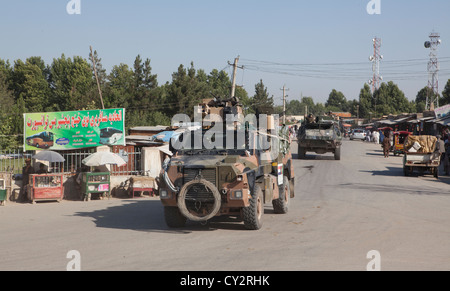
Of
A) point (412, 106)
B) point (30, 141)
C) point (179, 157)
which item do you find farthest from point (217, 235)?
point (412, 106)

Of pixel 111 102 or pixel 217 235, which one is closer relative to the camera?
pixel 217 235

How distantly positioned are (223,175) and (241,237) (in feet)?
4.12

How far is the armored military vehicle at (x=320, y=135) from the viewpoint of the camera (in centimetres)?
2895

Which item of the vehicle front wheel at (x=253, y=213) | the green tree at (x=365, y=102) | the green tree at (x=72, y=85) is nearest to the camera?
the vehicle front wheel at (x=253, y=213)

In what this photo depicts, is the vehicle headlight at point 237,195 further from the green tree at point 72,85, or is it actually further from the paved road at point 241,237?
the green tree at point 72,85

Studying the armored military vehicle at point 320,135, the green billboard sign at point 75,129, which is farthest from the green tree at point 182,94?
the green billboard sign at point 75,129

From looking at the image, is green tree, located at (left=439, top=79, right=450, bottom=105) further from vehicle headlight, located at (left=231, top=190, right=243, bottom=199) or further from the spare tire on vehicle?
the spare tire on vehicle

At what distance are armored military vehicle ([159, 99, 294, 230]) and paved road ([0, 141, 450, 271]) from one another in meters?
0.47

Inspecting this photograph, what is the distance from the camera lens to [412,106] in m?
115

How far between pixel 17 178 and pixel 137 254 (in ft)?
34.6

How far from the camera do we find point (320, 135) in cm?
2895

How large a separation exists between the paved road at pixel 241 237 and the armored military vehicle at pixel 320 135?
1289cm
